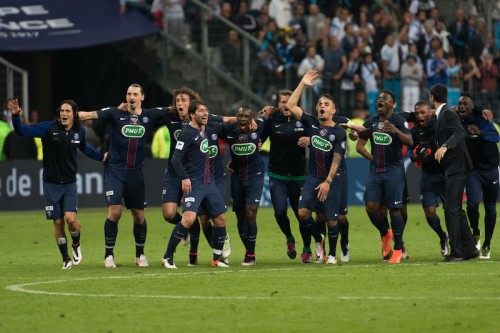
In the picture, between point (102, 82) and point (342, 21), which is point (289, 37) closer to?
point (342, 21)

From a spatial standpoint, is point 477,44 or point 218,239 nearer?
point 218,239

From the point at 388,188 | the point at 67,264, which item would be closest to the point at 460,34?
the point at 388,188

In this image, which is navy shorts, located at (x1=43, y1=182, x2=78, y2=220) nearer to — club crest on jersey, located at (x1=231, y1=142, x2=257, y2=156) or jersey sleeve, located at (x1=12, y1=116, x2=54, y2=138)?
jersey sleeve, located at (x1=12, y1=116, x2=54, y2=138)

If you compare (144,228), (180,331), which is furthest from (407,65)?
(180,331)

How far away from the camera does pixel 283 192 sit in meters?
18.9

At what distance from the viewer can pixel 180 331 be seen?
11.7 meters

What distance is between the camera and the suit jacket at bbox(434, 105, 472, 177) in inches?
683

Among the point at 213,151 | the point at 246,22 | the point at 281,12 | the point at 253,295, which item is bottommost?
the point at 253,295

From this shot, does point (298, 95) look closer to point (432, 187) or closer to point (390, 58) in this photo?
point (432, 187)

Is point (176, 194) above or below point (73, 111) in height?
below

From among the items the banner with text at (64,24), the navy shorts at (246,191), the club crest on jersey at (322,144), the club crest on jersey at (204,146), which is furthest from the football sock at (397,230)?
the banner with text at (64,24)

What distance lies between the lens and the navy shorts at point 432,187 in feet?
63.7

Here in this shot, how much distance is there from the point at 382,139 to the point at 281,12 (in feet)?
53.2

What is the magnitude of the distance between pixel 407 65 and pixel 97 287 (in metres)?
19.7
